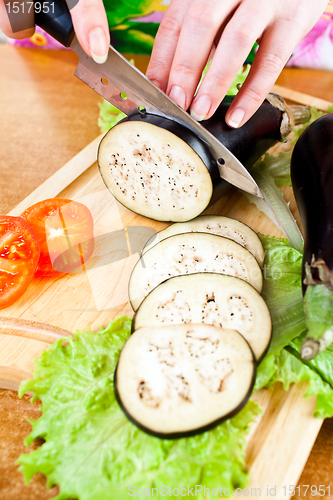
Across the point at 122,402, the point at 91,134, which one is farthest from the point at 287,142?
the point at 122,402

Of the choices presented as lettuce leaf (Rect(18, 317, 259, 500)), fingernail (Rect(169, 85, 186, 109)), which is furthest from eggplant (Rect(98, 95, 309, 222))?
lettuce leaf (Rect(18, 317, 259, 500))

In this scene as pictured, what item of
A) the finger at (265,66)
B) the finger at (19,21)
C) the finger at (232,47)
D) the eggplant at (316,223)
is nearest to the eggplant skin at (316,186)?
the eggplant at (316,223)

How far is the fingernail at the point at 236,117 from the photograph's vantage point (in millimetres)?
1907

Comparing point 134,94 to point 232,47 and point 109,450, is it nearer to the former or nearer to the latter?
point 232,47

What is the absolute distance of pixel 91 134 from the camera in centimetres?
305

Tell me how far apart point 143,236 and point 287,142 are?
1.36m

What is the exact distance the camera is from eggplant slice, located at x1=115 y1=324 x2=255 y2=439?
131 cm

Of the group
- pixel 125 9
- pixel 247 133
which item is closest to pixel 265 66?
pixel 247 133

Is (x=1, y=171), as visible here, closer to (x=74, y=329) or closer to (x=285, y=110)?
(x=74, y=329)

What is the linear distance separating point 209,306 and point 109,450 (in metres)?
0.68

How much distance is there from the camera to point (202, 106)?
1772 millimetres

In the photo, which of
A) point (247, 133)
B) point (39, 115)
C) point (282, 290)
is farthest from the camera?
point (39, 115)

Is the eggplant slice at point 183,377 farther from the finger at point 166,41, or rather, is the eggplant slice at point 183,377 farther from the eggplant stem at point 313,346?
the finger at point 166,41

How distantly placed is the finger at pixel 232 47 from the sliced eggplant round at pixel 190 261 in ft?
2.21
